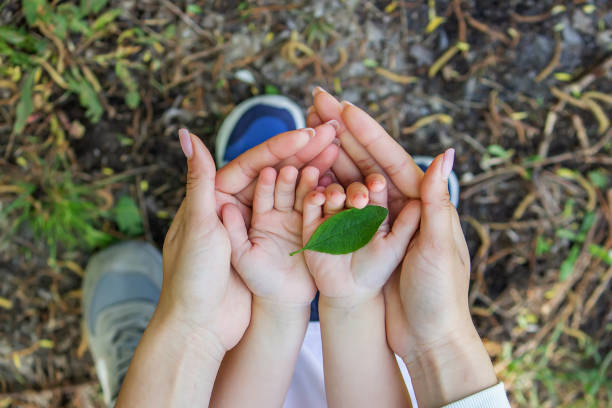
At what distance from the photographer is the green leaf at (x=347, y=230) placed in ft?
3.73

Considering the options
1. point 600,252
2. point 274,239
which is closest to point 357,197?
point 274,239

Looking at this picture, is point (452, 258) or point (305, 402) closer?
point (452, 258)

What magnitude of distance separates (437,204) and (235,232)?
555mm

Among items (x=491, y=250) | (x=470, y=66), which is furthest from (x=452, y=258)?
(x=470, y=66)

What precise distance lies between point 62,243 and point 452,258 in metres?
1.73

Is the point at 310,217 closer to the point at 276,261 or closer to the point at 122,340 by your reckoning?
the point at 276,261

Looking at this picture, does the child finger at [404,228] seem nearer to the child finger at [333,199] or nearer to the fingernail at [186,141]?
the child finger at [333,199]

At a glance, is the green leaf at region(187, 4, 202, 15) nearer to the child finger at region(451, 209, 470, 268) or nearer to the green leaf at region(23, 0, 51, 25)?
the green leaf at region(23, 0, 51, 25)

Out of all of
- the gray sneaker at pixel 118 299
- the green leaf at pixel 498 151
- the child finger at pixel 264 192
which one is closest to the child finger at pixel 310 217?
the child finger at pixel 264 192

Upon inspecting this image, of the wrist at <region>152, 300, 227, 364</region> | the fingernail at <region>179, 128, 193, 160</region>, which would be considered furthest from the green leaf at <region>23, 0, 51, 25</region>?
the wrist at <region>152, 300, 227, 364</region>

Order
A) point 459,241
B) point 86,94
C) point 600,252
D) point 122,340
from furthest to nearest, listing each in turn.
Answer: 1. point 600,252
2. point 86,94
3. point 122,340
4. point 459,241

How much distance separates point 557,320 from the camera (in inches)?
82.4

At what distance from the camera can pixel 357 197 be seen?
1173 mm

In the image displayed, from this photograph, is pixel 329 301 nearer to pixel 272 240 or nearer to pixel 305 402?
pixel 272 240
